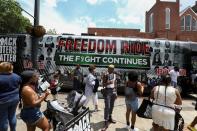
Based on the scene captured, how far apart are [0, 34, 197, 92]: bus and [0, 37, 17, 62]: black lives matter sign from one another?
6 cm

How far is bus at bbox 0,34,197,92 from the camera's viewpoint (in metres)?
19.6

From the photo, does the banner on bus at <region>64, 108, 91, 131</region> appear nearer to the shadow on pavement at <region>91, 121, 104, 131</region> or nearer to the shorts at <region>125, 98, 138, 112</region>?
the shorts at <region>125, 98, 138, 112</region>

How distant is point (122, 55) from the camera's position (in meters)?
19.7

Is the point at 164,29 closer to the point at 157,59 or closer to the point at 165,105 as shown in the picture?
the point at 157,59

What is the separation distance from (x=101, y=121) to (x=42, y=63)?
9.22 meters

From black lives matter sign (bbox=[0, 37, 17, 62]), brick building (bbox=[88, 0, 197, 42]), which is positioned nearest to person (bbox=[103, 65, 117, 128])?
black lives matter sign (bbox=[0, 37, 17, 62])

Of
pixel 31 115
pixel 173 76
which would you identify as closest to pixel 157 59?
pixel 173 76

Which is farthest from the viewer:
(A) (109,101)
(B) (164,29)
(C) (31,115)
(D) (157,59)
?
(B) (164,29)

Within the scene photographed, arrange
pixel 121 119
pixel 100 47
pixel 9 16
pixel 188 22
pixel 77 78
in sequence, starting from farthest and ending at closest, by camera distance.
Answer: pixel 188 22 → pixel 9 16 → pixel 100 47 → pixel 77 78 → pixel 121 119

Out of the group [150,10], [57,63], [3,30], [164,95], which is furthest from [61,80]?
[150,10]

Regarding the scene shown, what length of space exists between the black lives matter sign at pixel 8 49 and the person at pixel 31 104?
13.4 m

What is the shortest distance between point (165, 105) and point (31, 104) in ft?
8.75

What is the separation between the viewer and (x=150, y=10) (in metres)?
60.4

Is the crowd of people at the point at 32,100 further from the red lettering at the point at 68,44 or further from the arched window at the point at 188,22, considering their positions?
the arched window at the point at 188,22
